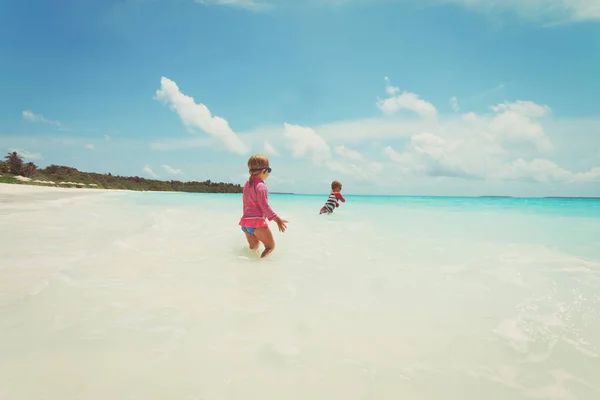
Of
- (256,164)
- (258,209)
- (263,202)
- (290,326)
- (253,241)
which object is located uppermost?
(256,164)

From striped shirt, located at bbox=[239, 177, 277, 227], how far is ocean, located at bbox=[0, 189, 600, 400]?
2.05 feet

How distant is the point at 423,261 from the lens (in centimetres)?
429

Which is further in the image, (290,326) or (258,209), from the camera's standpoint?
(258,209)

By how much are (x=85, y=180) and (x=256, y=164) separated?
42.6 metres

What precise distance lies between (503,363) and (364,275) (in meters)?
1.78

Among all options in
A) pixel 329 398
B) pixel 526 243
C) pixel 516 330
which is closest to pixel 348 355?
pixel 329 398

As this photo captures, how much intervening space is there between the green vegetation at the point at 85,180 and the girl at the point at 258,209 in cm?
2990

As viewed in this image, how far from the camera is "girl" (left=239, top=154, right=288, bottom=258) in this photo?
4570 millimetres

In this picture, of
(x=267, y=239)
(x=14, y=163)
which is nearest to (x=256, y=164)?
(x=267, y=239)

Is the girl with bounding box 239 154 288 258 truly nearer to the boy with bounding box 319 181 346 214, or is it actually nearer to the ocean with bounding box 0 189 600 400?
the ocean with bounding box 0 189 600 400

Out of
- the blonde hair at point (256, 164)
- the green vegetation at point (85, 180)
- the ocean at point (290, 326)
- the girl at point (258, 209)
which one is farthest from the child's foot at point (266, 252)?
the green vegetation at point (85, 180)

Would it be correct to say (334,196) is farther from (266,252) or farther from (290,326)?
(290,326)

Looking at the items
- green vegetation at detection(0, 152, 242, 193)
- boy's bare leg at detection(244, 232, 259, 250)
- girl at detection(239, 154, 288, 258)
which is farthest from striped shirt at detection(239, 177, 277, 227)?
green vegetation at detection(0, 152, 242, 193)

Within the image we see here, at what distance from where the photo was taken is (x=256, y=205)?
4.66 meters
